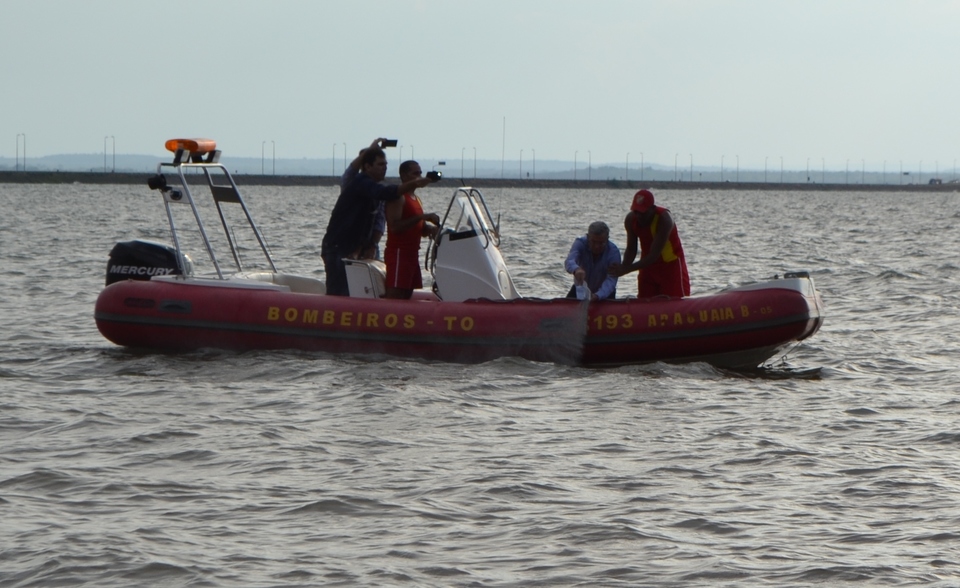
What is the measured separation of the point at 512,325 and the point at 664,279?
117 centimetres

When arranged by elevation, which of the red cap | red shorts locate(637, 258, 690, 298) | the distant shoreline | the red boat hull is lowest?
the red boat hull

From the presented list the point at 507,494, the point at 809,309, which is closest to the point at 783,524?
the point at 507,494

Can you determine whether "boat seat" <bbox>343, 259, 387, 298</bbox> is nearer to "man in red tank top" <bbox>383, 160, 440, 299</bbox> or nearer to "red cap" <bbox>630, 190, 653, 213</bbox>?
"man in red tank top" <bbox>383, 160, 440, 299</bbox>

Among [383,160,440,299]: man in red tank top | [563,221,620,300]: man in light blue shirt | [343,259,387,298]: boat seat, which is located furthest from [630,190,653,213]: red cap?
[343,259,387,298]: boat seat

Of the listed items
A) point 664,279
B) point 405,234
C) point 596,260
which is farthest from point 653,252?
point 405,234

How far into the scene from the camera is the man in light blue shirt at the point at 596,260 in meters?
9.57

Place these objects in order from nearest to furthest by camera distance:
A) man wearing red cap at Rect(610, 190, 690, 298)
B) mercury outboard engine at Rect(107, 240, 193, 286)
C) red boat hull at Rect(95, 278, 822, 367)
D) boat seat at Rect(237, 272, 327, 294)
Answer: red boat hull at Rect(95, 278, 822, 367) < man wearing red cap at Rect(610, 190, 690, 298) < mercury outboard engine at Rect(107, 240, 193, 286) < boat seat at Rect(237, 272, 327, 294)

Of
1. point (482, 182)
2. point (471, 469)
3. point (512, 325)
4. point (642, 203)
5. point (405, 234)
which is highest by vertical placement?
point (482, 182)

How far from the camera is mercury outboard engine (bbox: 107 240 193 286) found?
34.9 feet

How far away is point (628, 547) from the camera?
17.5 feet

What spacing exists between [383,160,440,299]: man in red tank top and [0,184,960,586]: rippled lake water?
636 mm

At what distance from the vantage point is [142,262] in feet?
35.2

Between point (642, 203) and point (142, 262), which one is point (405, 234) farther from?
point (142, 262)

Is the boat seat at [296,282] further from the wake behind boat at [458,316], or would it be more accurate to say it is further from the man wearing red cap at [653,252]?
the man wearing red cap at [653,252]
